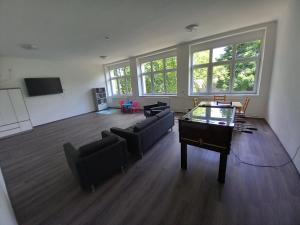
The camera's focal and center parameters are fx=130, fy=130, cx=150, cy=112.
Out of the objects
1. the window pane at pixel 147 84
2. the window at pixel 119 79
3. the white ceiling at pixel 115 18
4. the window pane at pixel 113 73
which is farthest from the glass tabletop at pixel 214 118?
the window pane at pixel 113 73

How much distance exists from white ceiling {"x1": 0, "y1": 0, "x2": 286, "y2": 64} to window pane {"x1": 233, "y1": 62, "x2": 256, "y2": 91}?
128 centimetres

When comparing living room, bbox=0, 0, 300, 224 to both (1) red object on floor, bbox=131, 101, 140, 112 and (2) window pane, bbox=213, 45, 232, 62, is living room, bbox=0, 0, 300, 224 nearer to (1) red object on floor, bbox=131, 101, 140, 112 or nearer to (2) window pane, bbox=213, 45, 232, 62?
(2) window pane, bbox=213, 45, 232, 62

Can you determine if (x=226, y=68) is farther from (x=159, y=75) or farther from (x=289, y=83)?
(x=159, y=75)

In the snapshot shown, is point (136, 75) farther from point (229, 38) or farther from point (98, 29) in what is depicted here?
point (229, 38)

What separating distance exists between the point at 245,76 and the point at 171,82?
295cm

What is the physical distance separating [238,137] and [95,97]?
770cm

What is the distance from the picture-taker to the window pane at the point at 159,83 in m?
6.73

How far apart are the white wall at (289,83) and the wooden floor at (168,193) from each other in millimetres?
364

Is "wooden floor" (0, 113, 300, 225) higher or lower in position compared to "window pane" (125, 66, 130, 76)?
lower

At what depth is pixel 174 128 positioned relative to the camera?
4.28 metres

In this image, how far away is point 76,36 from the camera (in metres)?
3.70

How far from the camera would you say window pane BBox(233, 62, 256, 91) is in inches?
179

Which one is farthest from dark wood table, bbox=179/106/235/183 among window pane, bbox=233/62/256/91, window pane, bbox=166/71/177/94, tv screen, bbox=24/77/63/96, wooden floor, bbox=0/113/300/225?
tv screen, bbox=24/77/63/96

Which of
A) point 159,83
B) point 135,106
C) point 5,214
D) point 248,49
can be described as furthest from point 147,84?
point 5,214
